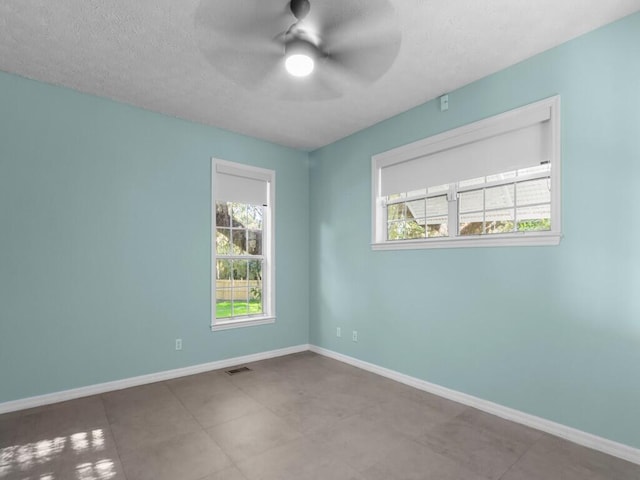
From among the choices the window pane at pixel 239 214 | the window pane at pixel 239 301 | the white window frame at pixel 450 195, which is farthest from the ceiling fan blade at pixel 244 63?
the window pane at pixel 239 301

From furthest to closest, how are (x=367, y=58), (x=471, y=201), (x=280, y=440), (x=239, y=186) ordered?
(x=239, y=186) < (x=471, y=201) < (x=367, y=58) < (x=280, y=440)

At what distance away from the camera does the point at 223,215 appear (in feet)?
13.5

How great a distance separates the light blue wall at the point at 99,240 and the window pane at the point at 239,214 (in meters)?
0.41

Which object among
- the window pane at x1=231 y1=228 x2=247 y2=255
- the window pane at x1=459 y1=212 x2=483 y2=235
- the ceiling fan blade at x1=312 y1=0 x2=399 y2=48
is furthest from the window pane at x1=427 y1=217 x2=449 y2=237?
the window pane at x1=231 y1=228 x2=247 y2=255

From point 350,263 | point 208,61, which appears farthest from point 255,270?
point 208,61

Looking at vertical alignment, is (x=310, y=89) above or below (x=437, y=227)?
above

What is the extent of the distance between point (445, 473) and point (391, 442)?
42 cm

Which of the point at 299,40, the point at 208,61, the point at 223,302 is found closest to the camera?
the point at 299,40

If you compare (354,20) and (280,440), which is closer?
(354,20)

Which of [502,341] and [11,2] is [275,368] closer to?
[502,341]

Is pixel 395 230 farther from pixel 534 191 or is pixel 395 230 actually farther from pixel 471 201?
pixel 534 191

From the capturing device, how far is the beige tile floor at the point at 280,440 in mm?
2000

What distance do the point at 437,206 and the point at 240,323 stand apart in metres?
2.66

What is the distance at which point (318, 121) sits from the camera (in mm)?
3791
